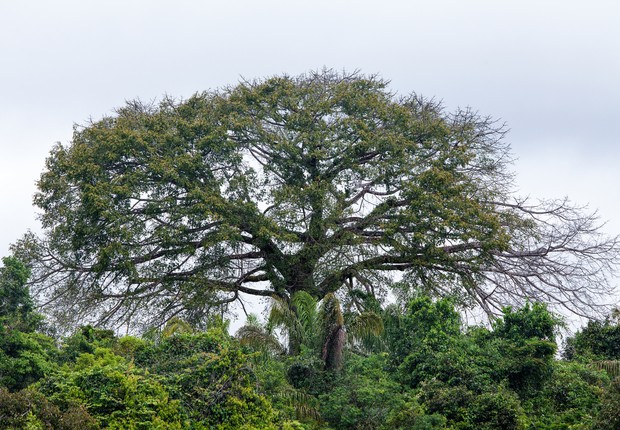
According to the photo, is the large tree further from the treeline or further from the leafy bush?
the leafy bush

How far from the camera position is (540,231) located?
26.9m

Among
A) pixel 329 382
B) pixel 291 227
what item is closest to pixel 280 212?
pixel 291 227

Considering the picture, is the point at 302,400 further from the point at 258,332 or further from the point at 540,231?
the point at 540,231

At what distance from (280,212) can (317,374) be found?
714 cm

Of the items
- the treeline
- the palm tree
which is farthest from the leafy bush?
the palm tree

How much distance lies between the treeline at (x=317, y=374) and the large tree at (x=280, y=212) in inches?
131

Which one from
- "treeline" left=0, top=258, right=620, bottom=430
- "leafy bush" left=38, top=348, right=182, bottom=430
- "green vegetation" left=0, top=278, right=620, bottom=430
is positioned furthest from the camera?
"treeline" left=0, top=258, right=620, bottom=430

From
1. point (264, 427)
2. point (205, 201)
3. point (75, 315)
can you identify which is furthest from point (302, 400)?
point (75, 315)

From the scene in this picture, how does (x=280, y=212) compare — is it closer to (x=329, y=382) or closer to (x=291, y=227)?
(x=291, y=227)

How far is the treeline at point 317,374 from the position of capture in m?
13.8

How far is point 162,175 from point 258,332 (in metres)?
6.99

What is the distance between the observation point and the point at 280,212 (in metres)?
25.4

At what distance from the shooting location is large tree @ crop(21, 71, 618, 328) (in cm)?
A: 2520

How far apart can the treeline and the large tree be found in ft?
10.9
